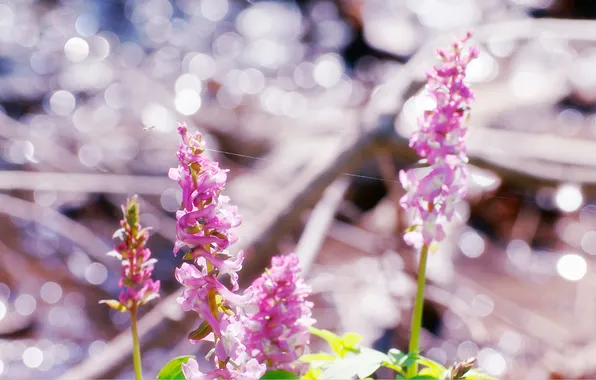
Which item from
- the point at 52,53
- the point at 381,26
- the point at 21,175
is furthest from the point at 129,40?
the point at 21,175

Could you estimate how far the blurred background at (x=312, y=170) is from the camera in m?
3.30

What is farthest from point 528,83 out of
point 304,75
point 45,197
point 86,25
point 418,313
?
point 418,313

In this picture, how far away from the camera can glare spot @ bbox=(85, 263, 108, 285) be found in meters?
4.34

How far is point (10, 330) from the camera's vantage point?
3990 millimetres

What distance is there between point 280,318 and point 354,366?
15 cm

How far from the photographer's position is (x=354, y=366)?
129 cm

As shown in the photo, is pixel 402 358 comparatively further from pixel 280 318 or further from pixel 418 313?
pixel 280 318

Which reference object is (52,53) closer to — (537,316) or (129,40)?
(129,40)

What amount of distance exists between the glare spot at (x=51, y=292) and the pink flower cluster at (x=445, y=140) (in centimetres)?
334

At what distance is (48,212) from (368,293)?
1.92 metres

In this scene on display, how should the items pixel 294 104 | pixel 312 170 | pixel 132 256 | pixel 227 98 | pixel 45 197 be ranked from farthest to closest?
pixel 227 98
pixel 294 104
pixel 45 197
pixel 312 170
pixel 132 256

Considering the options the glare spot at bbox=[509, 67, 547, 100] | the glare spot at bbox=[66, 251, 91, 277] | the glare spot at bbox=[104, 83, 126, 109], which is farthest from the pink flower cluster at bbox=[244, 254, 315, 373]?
the glare spot at bbox=[104, 83, 126, 109]

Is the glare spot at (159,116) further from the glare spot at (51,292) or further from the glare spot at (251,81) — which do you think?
the glare spot at (51,292)

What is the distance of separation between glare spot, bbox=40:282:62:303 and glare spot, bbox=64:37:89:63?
307 centimetres
